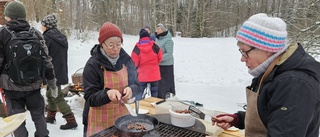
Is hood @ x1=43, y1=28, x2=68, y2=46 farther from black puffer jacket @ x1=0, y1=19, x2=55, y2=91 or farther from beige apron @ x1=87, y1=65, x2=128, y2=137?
beige apron @ x1=87, y1=65, x2=128, y2=137

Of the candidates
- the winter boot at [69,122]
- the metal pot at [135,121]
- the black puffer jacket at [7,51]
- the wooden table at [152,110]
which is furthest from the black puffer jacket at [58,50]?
the metal pot at [135,121]

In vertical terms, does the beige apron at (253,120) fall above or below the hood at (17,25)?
below

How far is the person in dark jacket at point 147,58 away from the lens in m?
4.70

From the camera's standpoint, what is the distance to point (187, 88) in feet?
24.0

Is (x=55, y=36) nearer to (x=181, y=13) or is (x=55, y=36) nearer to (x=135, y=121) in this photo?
(x=135, y=121)

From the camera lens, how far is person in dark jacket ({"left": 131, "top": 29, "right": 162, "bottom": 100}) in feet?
15.4

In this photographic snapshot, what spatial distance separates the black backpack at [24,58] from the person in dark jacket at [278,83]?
234 cm

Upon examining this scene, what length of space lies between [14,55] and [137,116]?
5.27 feet

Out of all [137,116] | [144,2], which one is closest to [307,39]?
[137,116]

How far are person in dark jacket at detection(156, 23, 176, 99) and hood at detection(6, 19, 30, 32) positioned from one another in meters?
2.66

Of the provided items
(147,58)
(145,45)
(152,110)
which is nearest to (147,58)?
(147,58)

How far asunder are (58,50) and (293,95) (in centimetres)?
369

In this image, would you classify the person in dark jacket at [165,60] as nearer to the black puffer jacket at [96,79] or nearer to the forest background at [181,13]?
the black puffer jacket at [96,79]

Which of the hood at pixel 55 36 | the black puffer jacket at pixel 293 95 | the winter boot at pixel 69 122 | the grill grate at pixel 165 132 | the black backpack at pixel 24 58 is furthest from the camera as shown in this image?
the winter boot at pixel 69 122
